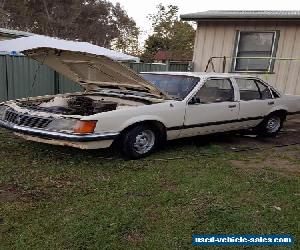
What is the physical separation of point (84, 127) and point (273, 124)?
4.57 meters

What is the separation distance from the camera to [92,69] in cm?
660

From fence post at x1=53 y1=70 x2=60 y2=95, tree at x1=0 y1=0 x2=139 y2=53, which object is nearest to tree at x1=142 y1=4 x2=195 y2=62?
tree at x1=0 y1=0 x2=139 y2=53

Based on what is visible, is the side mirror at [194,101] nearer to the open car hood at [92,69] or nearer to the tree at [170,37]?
the open car hood at [92,69]

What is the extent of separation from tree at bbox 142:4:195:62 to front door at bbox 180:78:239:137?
22678mm

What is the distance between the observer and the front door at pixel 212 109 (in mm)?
6238

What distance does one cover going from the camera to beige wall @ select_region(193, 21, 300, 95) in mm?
11195

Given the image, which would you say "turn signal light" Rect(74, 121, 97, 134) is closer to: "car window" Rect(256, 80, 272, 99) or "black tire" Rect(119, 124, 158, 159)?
"black tire" Rect(119, 124, 158, 159)

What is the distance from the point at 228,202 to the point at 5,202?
2457mm

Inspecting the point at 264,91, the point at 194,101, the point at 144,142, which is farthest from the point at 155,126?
the point at 264,91

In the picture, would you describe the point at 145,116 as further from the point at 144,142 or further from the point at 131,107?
the point at 144,142

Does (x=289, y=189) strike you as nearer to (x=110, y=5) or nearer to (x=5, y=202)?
(x=5, y=202)

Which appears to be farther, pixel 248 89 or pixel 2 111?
pixel 248 89

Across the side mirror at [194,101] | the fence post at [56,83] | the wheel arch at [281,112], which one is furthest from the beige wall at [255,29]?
the side mirror at [194,101]

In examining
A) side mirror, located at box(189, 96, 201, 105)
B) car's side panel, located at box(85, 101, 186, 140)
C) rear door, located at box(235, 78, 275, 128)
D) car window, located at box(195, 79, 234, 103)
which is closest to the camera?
car's side panel, located at box(85, 101, 186, 140)
